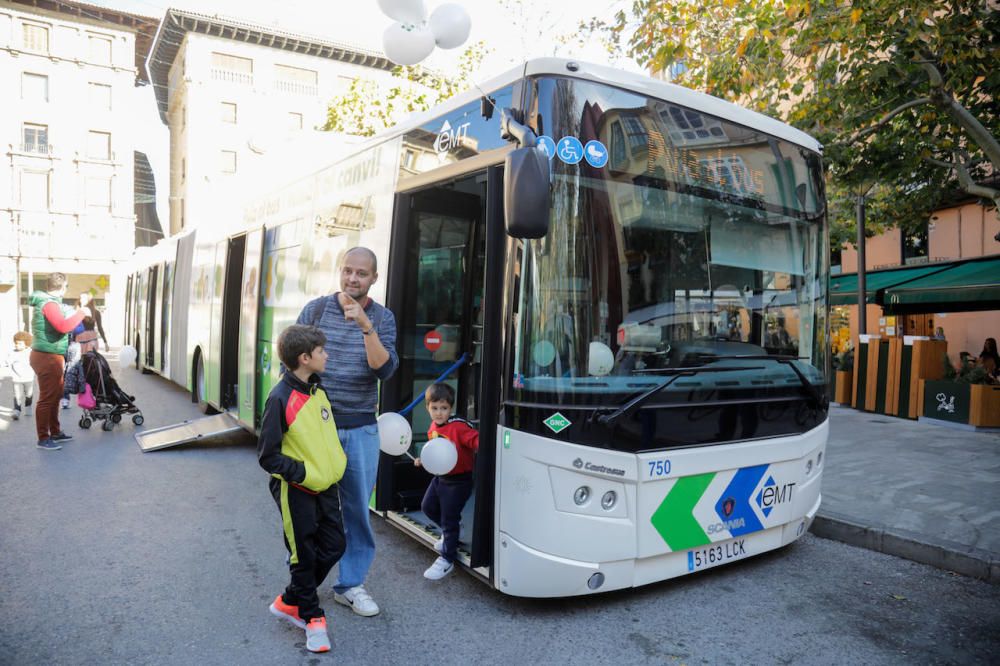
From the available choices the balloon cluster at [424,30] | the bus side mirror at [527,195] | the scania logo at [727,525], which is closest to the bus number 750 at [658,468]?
the scania logo at [727,525]

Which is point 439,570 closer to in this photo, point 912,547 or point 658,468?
point 658,468

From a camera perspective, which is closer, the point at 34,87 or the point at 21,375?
the point at 21,375

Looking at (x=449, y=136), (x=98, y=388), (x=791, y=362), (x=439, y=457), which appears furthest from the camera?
(x=98, y=388)

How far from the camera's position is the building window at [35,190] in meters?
39.8

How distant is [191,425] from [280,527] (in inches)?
152

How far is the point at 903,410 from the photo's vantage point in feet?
38.4

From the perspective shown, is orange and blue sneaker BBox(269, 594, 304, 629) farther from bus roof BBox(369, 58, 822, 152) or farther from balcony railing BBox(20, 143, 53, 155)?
balcony railing BBox(20, 143, 53, 155)

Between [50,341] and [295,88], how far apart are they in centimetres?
4254

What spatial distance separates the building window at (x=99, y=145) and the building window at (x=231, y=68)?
23.9 ft

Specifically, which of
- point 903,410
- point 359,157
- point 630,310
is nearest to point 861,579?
point 630,310

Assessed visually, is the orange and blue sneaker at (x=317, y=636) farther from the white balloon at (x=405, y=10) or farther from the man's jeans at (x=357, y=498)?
the white balloon at (x=405, y=10)

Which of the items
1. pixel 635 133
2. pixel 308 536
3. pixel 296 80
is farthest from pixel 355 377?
pixel 296 80

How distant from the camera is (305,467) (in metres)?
3.42

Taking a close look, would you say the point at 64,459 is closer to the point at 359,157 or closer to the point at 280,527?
the point at 280,527
